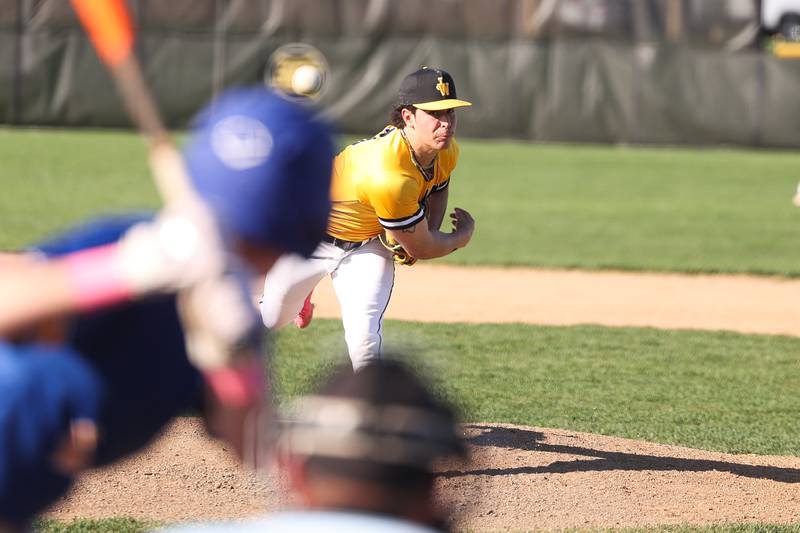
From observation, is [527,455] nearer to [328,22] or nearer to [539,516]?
[539,516]

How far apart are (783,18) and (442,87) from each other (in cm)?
2215

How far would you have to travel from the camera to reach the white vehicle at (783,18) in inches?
1049

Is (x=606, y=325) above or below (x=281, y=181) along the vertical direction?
below

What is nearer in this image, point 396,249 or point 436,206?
point 396,249

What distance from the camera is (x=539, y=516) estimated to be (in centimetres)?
577

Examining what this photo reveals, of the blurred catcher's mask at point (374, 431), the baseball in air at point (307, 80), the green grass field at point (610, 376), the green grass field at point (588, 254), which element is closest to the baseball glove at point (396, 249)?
→ the green grass field at point (610, 376)

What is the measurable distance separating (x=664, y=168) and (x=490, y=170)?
3.30 metres

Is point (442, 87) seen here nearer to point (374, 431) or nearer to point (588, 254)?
point (374, 431)

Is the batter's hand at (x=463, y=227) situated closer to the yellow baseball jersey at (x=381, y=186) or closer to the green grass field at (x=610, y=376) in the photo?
the yellow baseball jersey at (x=381, y=186)

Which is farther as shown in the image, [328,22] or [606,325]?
[328,22]

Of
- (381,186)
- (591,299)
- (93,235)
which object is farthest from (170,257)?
(591,299)

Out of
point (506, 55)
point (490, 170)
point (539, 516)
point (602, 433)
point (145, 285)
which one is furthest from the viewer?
point (506, 55)

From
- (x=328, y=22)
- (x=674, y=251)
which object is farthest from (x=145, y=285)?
(x=328, y=22)

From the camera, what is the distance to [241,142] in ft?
7.16
